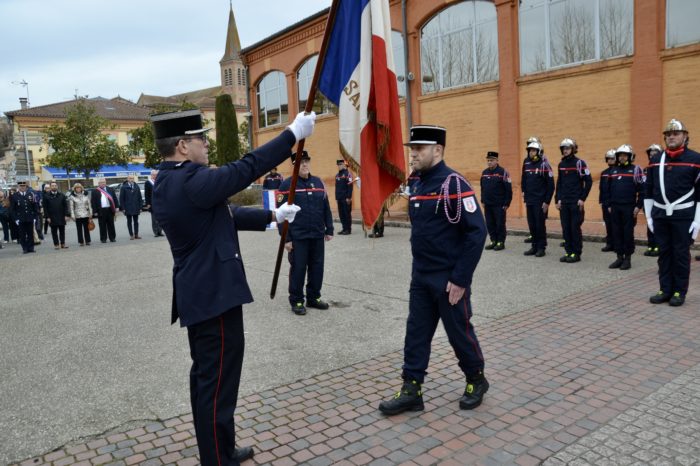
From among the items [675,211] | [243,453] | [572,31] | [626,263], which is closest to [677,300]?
[675,211]

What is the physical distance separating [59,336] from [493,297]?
218 inches

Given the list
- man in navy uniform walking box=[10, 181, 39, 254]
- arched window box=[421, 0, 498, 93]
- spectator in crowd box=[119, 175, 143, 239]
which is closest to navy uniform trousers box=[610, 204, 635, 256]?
arched window box=[421, 0, 498, 93]

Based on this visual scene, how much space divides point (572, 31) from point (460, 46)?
151 inches

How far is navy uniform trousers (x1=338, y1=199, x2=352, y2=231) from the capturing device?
1591 cm

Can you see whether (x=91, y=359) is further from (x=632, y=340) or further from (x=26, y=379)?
(x=632, y=340)

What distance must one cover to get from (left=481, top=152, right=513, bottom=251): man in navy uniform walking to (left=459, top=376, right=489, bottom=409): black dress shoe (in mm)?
7866

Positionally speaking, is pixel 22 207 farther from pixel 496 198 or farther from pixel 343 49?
pixel 343 49

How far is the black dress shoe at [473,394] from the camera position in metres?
4.19

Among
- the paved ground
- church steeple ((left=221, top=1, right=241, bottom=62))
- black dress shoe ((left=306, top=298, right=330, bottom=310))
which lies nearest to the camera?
the paved ground

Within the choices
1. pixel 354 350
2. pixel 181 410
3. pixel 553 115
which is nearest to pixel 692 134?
pixel 553 115

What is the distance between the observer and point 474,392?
167 inches

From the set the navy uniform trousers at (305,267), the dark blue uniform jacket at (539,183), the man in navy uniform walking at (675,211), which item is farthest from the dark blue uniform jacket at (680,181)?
the navy uniform trousers at (305,267)

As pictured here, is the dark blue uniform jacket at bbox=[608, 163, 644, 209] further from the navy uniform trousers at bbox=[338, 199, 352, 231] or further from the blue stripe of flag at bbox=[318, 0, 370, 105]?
the navy uniform trousers at bbox=[338, 199, 352, 231]

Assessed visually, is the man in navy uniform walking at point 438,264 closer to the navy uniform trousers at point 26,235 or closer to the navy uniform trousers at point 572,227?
the navy uniform trousers at point 572,227
